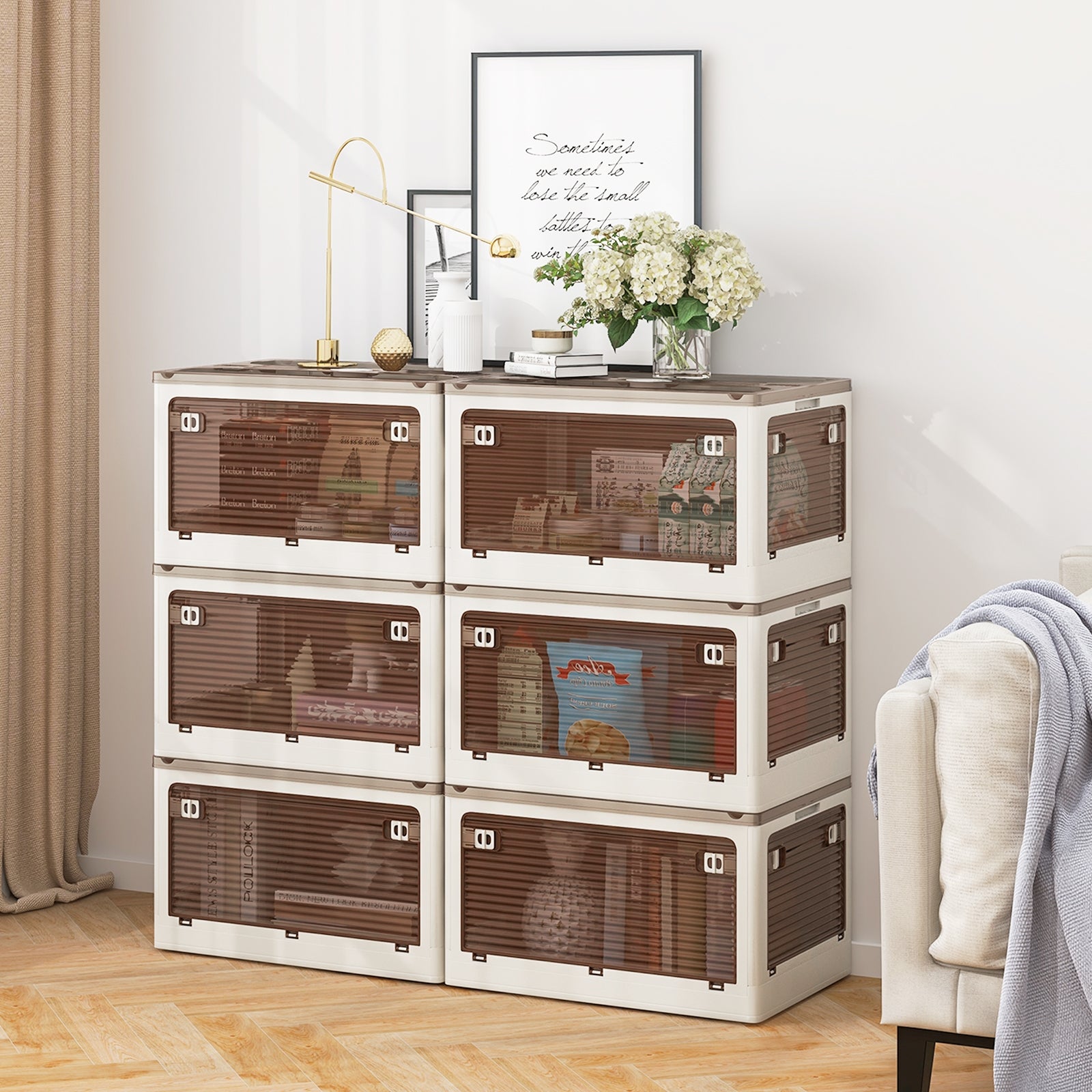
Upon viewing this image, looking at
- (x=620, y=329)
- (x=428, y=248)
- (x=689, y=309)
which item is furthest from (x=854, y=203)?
(x=428, y=248)

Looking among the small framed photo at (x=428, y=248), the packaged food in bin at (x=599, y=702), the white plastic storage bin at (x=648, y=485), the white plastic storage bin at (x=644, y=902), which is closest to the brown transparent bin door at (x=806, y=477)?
the white plastic storage bin at (x=648, y=485)

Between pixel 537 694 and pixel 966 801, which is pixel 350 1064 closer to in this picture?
pixel 537 694

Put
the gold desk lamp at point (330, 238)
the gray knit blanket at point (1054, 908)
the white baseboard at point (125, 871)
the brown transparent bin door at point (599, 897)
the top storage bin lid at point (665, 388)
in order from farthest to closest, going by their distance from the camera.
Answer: the white baseboard at point (125, 871), the gold desk lamp at point (330, 238), the brown transparent bin door at point (599, 897), the top storage bin lid at point (665, 388), the gray knit blanket at point (1054, 908)

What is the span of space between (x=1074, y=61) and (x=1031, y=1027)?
74.0 inches

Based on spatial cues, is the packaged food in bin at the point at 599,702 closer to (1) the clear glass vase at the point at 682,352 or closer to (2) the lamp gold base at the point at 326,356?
(1) the clear glass vase at the point at 682,352

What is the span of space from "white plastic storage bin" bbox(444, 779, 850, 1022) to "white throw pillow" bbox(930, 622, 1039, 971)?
66cm

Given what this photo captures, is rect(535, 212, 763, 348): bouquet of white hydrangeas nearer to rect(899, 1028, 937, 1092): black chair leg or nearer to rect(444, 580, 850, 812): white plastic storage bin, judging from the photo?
rect(444, 580, 850, 812): white plastic storage bin

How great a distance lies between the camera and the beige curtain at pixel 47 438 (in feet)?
12.9

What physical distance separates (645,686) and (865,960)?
84 centimetres

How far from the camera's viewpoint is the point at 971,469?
351cm

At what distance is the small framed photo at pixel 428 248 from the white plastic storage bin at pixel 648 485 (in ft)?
1.38

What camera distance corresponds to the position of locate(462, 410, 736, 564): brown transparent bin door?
10.7 ft

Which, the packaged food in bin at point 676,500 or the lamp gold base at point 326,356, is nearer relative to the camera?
the packaged food in bin at point 676,500

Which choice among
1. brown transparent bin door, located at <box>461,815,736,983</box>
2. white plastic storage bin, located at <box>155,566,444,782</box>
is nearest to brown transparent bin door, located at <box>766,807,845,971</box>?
brown transparent bin door, located at <box>461,815,736,983</box>
